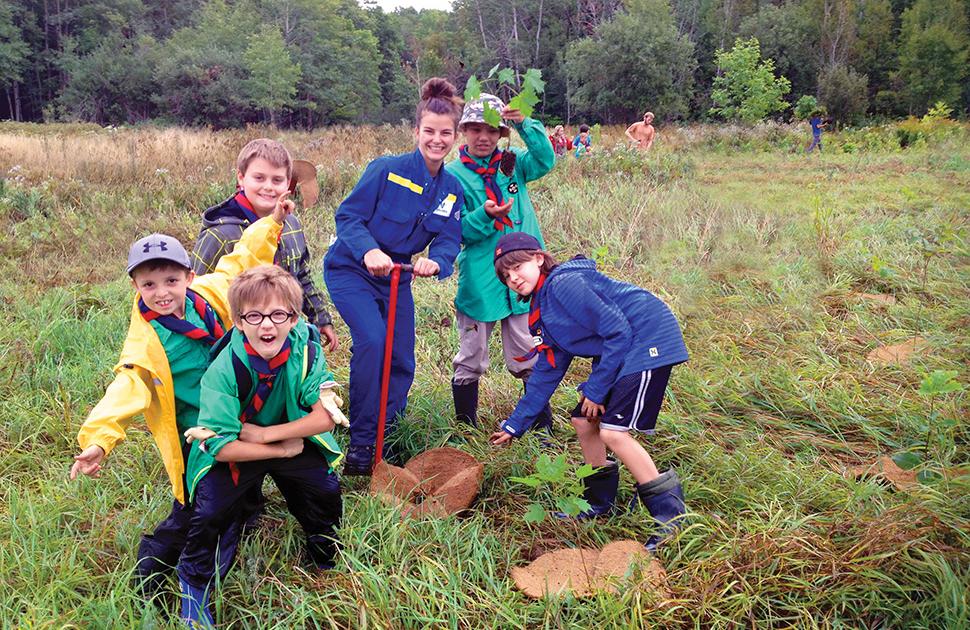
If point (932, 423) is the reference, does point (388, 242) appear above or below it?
above

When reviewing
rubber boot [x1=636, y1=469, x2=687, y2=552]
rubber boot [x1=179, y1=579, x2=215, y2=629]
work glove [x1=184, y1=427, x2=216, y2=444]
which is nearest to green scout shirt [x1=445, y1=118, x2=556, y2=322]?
rubber boot [x1=636, y1=469, x2=687, y2=552]

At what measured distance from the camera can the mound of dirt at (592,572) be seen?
2.32 m

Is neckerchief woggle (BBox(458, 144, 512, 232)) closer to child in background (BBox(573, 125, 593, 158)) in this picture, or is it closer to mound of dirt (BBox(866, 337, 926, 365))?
mound of dirt (BBox(866, 337, 926, 365))

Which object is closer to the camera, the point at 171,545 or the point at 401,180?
the point at 171,545

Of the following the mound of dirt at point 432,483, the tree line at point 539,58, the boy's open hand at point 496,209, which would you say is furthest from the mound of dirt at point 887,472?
the tree line at point 539,58

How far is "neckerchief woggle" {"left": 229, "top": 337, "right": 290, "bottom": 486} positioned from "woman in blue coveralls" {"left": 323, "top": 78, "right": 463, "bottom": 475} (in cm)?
100

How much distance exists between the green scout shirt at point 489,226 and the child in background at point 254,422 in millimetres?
1421

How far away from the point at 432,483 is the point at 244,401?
1231 millimetres

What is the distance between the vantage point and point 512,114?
353 centimetres

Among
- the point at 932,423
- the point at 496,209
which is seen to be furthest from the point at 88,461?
the point at 932,423

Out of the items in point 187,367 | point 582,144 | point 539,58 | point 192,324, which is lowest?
point 187,367

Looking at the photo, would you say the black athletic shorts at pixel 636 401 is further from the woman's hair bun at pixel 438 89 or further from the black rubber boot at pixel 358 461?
the woman's hair bun at pixel 438 89

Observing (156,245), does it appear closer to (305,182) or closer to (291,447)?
(291,447)

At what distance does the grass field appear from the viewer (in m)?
2.27
